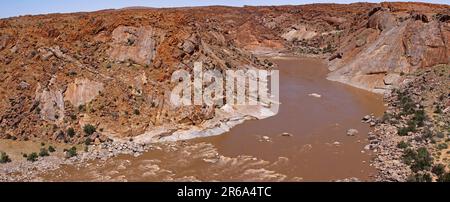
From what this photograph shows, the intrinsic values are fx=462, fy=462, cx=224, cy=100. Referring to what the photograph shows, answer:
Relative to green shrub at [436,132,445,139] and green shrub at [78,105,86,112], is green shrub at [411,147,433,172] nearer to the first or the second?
green shrub at [436,132,445,139]

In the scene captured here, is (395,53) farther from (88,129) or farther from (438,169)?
(88,129)

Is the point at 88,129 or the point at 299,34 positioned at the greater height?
the point at 299,34

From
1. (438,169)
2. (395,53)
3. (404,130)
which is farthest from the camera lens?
(395,53)

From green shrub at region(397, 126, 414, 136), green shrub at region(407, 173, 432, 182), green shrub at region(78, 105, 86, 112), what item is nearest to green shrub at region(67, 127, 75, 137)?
green shrub at region(78, 105, 86, 112)

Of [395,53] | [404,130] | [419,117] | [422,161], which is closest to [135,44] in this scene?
[404,130]
